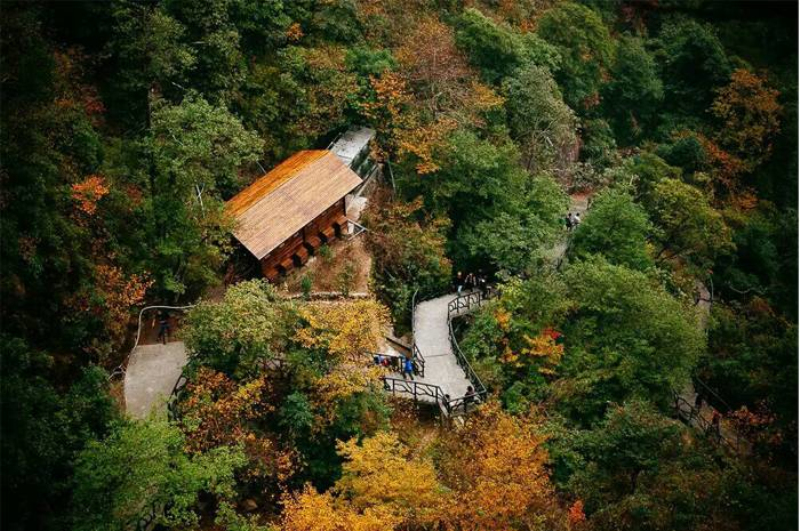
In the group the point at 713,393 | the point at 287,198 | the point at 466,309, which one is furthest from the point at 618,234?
the point at 287,198

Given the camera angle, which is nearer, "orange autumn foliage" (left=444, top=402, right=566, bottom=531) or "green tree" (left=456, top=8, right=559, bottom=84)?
"orange autumn foliage" (left=444, top=402, right=566, bottom=531)

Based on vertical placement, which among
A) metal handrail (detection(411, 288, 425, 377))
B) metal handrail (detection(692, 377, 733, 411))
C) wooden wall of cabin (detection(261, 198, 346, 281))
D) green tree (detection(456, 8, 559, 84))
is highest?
green tree (detection(456, 8, 559, 84))

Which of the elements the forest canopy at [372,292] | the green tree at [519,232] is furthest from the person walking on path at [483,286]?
the green tree at [519,232]

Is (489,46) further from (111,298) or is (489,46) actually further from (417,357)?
(111,298)

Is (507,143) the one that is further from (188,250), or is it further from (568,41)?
(188,250)

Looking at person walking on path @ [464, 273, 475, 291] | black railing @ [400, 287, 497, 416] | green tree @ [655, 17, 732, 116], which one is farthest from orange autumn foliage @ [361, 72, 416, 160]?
green tree @ [655, 17, 732, 116]

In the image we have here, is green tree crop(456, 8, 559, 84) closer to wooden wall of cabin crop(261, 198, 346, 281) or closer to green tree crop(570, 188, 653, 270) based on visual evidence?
green tree crop(570, 188, 653, 270)

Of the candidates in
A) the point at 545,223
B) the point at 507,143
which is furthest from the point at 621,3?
the point at 545,223

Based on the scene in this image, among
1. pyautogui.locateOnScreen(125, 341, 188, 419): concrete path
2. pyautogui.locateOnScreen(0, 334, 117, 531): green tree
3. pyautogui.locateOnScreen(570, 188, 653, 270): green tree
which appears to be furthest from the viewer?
pyautogui.locateOnScreen(570, 188, 653, 270): green tree
